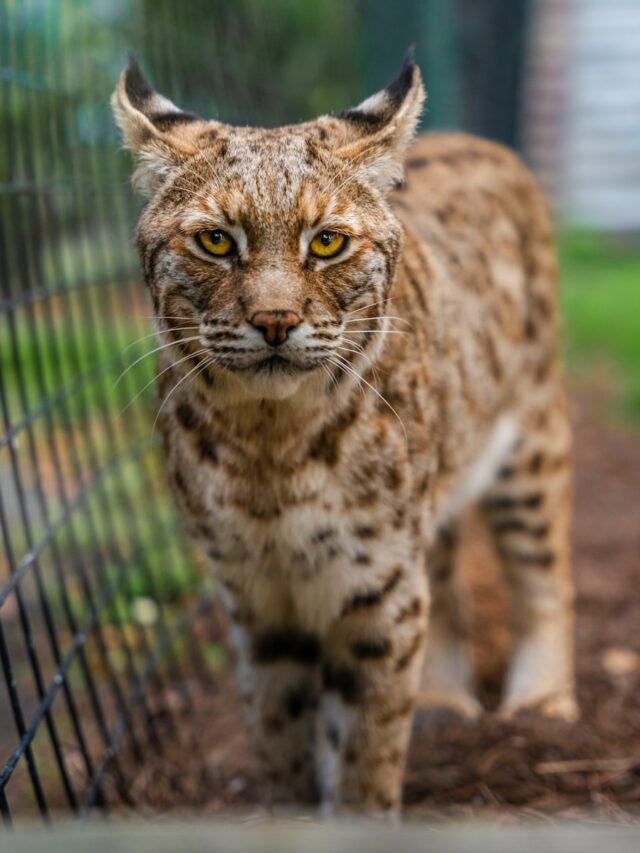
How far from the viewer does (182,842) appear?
1111 mm

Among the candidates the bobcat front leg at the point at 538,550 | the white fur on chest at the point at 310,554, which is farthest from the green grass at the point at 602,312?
the white fur on chest at the point at 310,554

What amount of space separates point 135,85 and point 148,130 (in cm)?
22

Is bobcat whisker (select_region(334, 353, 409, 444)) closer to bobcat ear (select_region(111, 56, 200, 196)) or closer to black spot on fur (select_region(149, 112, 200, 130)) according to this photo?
bobcat ear (select_region(111, 56, 200, 196))

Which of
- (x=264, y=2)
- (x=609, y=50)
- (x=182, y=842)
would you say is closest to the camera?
(x=182, y=842)

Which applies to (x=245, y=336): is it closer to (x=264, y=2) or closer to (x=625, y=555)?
(x=625, y=555)

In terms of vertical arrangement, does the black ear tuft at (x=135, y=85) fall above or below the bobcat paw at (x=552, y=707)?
above

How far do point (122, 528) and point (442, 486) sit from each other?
8.65 ft

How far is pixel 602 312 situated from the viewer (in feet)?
32.2

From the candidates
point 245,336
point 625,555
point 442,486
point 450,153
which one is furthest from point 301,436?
point 625,555

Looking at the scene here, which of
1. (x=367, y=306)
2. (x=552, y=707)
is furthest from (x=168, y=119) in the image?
(x=552, y=707)

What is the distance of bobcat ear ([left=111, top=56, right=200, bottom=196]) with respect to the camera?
288 centimetres

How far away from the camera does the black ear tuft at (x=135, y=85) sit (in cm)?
299

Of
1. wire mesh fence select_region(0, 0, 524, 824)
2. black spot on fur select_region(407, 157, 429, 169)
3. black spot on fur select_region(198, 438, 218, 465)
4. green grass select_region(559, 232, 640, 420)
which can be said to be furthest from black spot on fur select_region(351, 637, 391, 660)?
green grass select_region(559, 232, 640, 420)

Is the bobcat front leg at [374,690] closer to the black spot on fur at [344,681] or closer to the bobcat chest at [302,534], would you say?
the black spot on fur at [344,681]
